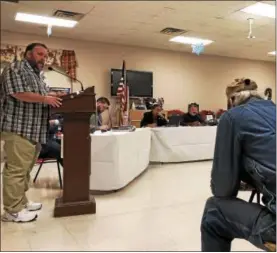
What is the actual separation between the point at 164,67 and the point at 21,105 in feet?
4.56

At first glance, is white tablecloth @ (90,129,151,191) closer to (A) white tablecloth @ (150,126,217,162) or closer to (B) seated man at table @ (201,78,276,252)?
(A) white tablecloth @ (150,126,217,162)

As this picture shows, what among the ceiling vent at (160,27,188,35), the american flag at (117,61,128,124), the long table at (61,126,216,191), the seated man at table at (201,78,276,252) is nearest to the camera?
the seated man at table at (201,78,276,252)

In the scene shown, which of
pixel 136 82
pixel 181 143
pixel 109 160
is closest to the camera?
pixel 136 82

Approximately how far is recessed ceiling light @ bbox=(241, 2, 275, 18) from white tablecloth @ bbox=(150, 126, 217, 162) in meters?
1.70

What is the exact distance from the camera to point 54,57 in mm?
2354

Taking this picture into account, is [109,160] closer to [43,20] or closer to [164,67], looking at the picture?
[164,67]

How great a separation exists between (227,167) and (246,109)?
0.24 meters

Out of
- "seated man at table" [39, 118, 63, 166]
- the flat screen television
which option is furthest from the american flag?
"seated man at table" [39, 118, 63, 166]

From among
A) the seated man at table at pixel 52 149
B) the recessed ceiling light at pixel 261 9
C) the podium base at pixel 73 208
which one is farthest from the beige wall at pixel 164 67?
the recessed ceiling light at pixel 261 9

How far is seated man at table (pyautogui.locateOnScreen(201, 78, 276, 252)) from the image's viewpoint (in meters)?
1.10

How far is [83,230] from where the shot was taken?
2.12m

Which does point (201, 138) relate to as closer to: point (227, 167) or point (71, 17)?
point (71, 17)

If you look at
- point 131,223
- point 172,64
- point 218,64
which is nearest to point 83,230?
point 131,223

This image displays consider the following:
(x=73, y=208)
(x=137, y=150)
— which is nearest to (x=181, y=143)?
(x=137, y=150)
